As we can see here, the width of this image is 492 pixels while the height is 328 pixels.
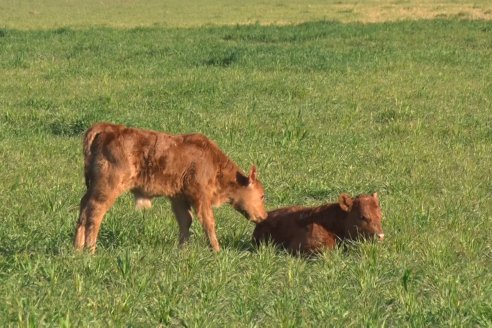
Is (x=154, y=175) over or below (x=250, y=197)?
over

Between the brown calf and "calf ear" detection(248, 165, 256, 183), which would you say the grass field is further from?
"calf ear" detection(248, 165, 256, 183)

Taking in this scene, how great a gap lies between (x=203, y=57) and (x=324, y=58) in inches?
135

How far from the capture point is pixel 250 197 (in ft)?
28.8

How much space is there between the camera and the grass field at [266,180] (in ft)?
20.2

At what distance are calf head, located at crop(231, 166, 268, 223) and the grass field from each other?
0.23 meters

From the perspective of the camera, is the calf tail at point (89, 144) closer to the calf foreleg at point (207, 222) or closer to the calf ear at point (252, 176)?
the calf foreleg at point (207, 222)

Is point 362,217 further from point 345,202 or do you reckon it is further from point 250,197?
point 250,197

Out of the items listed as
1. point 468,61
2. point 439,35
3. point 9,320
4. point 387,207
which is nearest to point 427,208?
point 387,207

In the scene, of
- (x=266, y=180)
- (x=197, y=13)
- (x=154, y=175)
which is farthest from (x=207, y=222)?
(x=197, y=13)

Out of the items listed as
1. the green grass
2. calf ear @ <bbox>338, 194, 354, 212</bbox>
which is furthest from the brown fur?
the green grass

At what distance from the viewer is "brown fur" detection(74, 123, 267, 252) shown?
788cm

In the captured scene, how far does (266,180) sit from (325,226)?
112 inches

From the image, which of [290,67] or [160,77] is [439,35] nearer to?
[290,67]

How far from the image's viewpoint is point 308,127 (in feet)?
48.1
